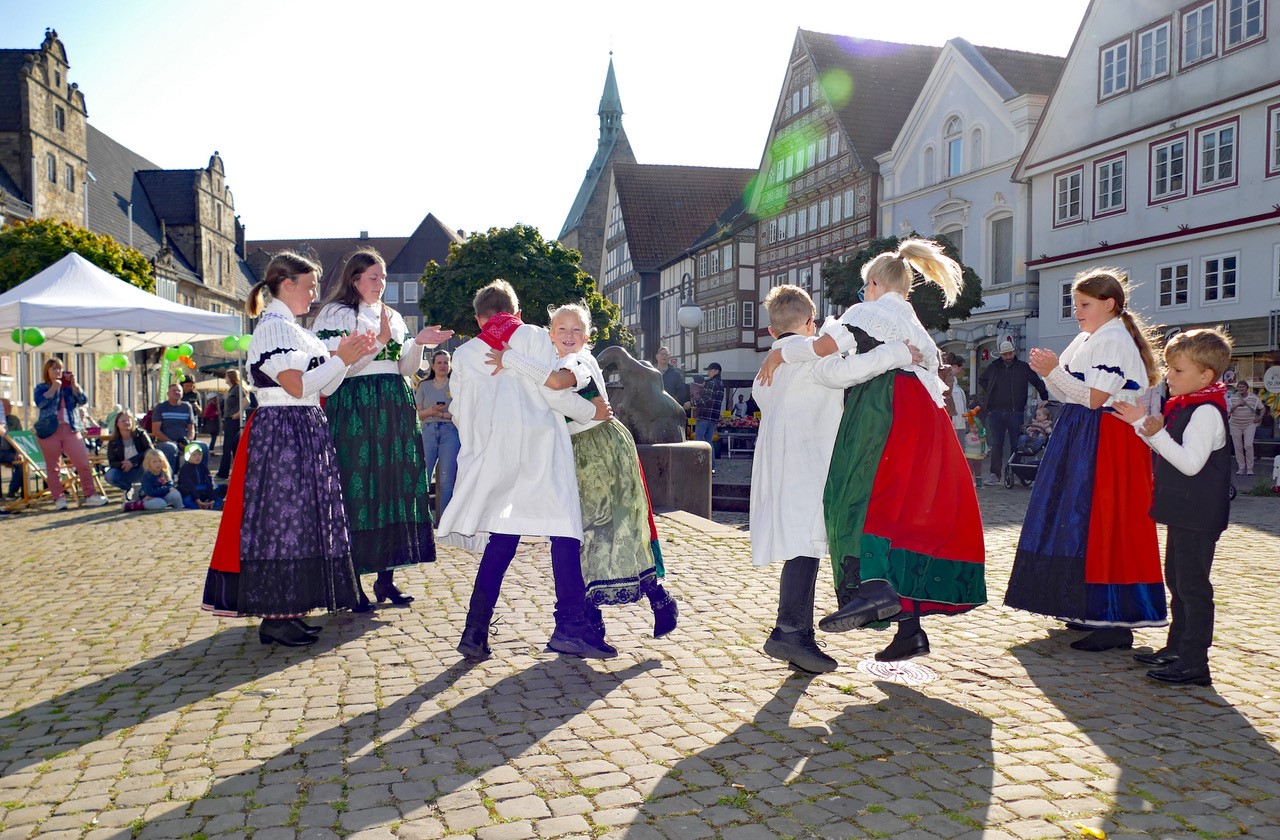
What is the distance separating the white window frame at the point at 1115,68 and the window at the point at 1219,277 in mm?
4918

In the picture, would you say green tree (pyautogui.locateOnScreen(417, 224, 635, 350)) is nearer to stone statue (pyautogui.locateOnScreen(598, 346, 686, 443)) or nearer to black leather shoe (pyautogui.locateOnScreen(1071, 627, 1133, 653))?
stone statue (pyautogui.locateOnScreen(598, 346, 686, 443))

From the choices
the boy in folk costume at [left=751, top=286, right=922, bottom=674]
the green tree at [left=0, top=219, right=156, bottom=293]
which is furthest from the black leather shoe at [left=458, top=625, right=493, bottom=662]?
the green tree at [left=0, top=219, right=156, bottom=293]

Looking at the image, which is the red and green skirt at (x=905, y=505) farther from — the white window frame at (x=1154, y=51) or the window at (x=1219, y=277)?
the white window frame at (x=1154, y=51)

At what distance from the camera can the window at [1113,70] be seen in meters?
25.8

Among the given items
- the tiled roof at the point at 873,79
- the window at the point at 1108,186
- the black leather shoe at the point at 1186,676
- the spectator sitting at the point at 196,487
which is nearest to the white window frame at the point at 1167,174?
the window at the point at 1108,186

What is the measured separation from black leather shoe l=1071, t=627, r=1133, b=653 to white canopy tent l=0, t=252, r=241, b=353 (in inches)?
491

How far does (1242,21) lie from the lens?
878 inches

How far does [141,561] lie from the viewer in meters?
8.60

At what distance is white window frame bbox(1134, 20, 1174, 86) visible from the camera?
24.4 meters

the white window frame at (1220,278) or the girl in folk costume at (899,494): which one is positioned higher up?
the white window frame at (1220,278)

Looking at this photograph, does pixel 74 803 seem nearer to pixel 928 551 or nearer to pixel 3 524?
pixel 928 551

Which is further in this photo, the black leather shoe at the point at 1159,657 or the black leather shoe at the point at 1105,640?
the black leather shoe at the point at 1105,640

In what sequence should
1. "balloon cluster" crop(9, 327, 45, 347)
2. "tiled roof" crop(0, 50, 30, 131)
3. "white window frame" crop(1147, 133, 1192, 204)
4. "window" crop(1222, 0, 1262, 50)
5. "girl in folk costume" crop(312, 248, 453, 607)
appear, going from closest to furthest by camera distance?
"girl in folk costume" crop(312, 248, 453, 607) → "balloon cluster" crop(9, 327, 45, 347) → "window" crop(1222, 0, 1262, 50) → "white window frame" crop(1147, 133, 1192, 204) → "tiled roof" crop(0, 50, 30, 131)

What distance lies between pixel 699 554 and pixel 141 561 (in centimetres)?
427
